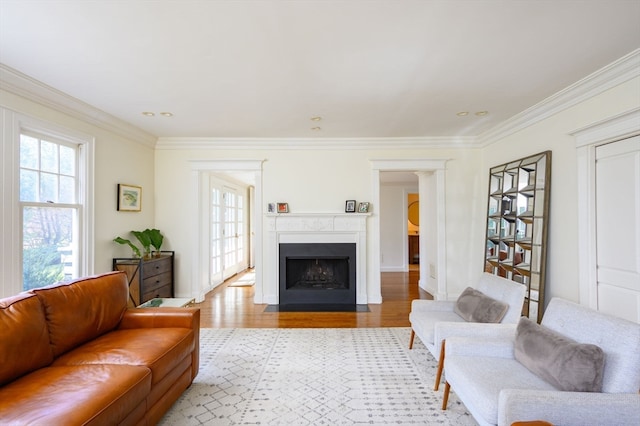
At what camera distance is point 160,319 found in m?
2.39

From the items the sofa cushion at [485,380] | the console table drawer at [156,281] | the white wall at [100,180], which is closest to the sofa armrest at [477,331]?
the sofa cushion at [485,380]

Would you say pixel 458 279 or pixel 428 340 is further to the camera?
pixel 458 279

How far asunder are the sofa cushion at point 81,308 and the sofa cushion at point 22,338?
0.22 ft

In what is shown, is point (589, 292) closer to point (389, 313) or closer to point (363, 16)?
point (389, 313)

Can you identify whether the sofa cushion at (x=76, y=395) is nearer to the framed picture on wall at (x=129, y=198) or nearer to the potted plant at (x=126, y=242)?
the potted plant at (x=126, y=242)

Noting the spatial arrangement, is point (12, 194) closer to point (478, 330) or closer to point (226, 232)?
point (226, 232)

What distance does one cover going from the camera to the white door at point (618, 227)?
2.45 metres

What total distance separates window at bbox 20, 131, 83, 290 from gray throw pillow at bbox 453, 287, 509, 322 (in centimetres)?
401

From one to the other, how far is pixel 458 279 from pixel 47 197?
5.34 meters

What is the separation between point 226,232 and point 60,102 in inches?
147

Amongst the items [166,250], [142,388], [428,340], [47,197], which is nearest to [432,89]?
[428,340]

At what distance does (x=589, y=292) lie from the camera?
2816 mm

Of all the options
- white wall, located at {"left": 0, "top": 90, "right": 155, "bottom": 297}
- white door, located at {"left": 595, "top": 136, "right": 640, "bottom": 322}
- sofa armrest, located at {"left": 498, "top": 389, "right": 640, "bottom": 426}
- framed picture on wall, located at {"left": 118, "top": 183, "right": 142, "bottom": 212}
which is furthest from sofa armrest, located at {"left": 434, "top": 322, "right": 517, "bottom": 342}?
framed picture on wall, located at {"left": 118, "top": 183, "right": 142, "bottom": 212}

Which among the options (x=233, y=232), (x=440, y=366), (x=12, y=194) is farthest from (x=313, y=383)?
(x=233, y=232)
